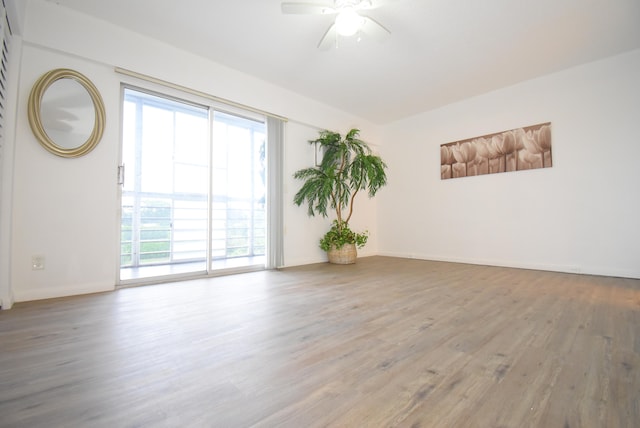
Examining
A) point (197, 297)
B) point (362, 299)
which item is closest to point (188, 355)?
point (197, 297)

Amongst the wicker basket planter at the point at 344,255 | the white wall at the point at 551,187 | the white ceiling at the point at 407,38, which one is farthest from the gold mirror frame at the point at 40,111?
the white wall at the point at 551,187

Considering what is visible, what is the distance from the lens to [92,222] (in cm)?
264

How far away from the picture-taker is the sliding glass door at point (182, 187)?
14.2ft

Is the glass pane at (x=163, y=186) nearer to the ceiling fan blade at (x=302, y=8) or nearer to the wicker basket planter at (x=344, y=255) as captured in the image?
the wicker basket planter at (x=344, y=255)

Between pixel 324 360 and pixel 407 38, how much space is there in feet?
11.0

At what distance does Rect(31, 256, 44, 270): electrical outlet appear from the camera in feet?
7.69

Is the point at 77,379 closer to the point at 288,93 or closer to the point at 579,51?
the point at 288,93

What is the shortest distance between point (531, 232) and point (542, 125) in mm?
1576

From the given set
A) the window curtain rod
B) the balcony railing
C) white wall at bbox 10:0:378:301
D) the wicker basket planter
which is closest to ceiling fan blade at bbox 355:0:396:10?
the window curtain rod

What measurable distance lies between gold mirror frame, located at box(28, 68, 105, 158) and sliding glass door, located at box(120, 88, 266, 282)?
55.3 inches

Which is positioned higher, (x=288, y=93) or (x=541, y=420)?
(x=288, y=93)

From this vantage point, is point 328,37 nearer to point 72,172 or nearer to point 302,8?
point 302,8

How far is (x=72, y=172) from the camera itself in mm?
2561

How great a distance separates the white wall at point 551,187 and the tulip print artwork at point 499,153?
10cm
